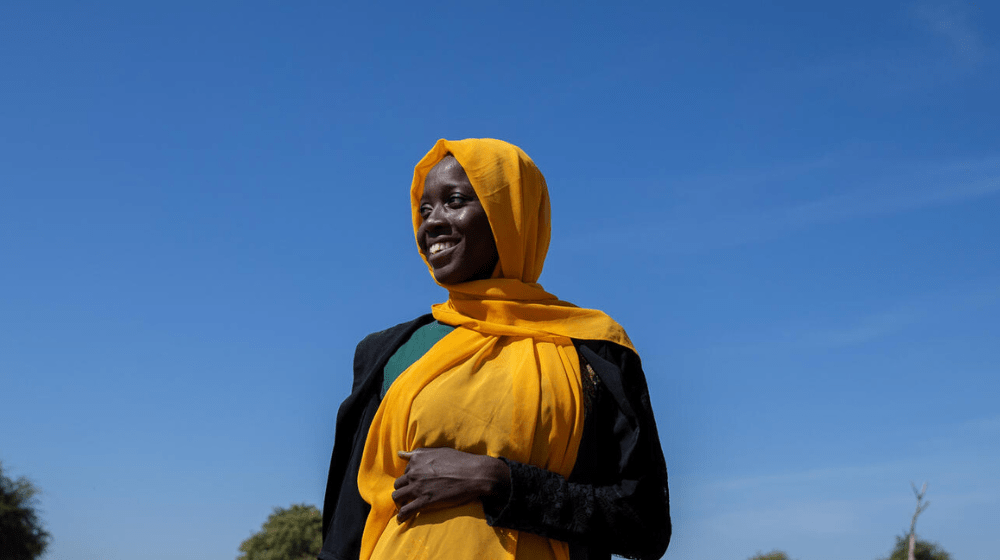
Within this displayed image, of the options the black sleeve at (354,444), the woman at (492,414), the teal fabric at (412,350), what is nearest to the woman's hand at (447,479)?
the woman at (492,414)

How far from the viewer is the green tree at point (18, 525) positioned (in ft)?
103

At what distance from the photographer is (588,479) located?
154 inches

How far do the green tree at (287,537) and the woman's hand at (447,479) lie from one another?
124ft

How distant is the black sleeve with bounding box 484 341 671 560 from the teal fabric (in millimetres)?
634

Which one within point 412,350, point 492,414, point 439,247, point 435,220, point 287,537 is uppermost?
point 287,537

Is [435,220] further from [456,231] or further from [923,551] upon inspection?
[923,551]

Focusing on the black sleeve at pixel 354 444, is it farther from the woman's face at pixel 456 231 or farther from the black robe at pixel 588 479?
the woman's face at pixel 456 231

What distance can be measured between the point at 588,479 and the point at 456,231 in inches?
47.0

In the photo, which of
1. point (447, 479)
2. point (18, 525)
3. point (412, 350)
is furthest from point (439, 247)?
point (18, 525)

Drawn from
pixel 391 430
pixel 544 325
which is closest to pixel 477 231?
pixel 544 325

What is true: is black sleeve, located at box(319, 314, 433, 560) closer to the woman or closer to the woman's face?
the woman

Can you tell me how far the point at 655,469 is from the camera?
399 cm

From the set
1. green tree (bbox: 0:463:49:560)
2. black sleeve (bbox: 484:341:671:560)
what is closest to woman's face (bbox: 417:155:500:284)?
black sleeve (bbox: 484:341:671:560)

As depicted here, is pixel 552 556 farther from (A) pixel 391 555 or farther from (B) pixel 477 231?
(B) pixel 477 231
